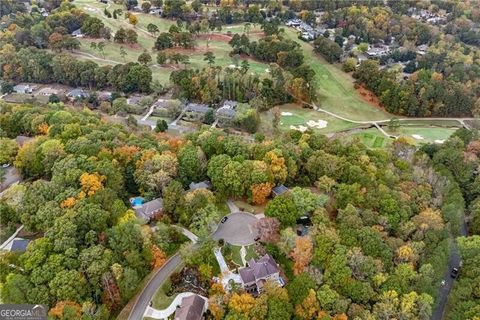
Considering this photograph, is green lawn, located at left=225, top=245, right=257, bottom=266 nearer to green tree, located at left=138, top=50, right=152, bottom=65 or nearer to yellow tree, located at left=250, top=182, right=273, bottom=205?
yellow tree, located at left=250, top=182, right=273, bottom=205

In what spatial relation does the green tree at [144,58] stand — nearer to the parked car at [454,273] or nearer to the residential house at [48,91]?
the residential house at [48,91]

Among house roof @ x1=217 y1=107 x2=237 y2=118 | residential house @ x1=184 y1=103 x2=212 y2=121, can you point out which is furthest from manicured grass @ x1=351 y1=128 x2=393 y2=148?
residential house @ x1=184 y1=103 x2=212 y2=121

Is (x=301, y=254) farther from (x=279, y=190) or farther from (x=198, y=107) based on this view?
(x=198, y=107)

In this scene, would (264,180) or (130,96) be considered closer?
(264,180)

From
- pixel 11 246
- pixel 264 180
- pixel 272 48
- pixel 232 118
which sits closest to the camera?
pixel 11 246

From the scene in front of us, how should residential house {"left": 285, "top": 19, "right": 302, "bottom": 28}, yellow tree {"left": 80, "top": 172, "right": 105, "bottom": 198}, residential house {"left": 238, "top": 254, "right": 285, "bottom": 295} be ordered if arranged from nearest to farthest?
residential house {"left": 238, "top": 254, "right": 285, "bottom": 295} → yellow tree {"left": 80, "top": 172, "right": 105, "bottom": 198} → residential house {"left": 285, "top": 19, "right": 302, "bottom": 28}

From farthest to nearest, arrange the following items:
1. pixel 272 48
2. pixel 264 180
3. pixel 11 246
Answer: pixel 272 48 → pixel 264 180 → pixel 11 246

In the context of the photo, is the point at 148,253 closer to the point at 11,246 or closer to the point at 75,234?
the point at 75,234

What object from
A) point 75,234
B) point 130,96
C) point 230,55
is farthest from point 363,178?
point 230,55
